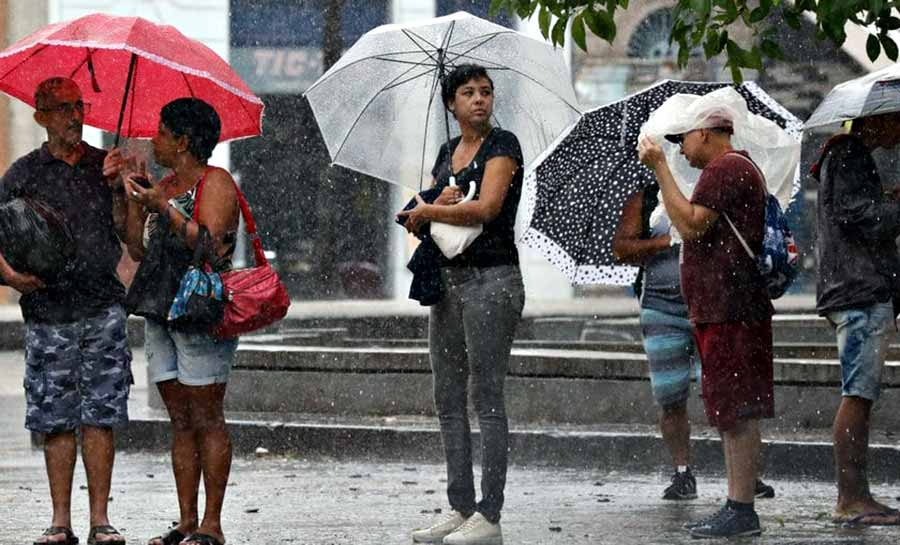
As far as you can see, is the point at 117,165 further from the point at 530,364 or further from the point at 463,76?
the point at 530,364

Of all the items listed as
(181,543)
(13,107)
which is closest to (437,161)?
(181,543)

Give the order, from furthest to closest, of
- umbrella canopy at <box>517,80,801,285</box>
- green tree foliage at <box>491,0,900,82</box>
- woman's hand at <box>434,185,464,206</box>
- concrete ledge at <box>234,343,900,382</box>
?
concrete ledge at <box>234,343,900,382</box> < umbrella canopy at <box>517,80,801,285</box> < woman's hand at <box>434,185,464,206</box> < green tree foliage at <box>491,0,900,82</box>

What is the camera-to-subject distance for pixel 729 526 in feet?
24.6

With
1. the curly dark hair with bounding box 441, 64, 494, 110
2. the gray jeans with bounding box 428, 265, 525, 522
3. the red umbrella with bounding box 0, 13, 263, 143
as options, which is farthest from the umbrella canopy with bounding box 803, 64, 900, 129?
the red umbrella with bounding box 0, 13, 263, 143

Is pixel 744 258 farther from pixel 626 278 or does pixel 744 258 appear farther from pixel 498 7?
pixel 626 278

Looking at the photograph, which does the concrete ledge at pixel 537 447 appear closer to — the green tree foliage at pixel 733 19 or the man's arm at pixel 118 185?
the green tree foliage at pixel 733 19

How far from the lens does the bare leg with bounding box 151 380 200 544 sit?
23.6 feet

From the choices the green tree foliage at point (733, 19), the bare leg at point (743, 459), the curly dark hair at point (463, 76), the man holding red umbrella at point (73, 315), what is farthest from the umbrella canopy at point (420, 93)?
the bare leg at point (743, 459)

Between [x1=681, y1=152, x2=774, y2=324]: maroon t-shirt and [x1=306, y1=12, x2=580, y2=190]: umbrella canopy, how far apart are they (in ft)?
2.72

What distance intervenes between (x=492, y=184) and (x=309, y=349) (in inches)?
179

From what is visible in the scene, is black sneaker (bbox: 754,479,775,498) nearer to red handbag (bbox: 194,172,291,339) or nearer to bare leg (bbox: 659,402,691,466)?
bare leg (bbox: 659,402,691,466)

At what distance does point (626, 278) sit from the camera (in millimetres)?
9844

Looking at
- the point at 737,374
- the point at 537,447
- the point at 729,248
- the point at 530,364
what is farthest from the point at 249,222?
the point at 530,364

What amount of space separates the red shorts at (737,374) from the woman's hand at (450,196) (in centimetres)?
112
